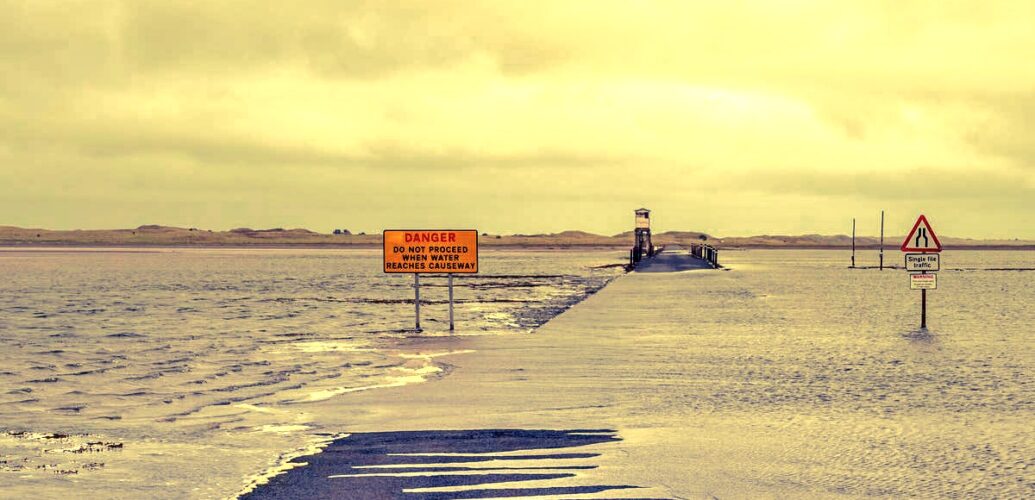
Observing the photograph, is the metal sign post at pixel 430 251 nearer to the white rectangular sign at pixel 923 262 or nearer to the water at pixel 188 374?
the water at pixel 188 374

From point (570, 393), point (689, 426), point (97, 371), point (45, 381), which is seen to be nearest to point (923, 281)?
point (570, 393)

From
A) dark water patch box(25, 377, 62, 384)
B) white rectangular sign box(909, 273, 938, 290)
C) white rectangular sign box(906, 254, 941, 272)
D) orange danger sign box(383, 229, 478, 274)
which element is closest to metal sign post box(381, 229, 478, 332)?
orange danger sign box(383, 229, 478, 274)

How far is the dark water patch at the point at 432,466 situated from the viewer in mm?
7528

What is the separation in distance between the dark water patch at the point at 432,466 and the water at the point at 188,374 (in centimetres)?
45

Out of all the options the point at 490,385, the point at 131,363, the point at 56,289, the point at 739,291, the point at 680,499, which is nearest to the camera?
the point at 680,499

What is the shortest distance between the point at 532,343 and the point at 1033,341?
9.80 meters

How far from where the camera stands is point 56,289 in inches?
1781

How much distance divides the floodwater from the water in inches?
2.1

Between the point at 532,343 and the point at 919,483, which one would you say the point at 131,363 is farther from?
the point at 919,483

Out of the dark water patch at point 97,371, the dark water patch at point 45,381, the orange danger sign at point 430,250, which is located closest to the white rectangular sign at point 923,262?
the orange danger sign at point 430,250

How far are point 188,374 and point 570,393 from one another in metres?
6.28

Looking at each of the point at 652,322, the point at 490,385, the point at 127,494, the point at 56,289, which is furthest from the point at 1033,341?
the point at 56,289

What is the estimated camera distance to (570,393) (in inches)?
518

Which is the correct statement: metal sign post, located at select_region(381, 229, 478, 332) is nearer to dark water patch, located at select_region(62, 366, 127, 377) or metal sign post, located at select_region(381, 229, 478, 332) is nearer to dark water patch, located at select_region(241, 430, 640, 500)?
dark water patch, located at select_region(62, 366, 127, 377)
